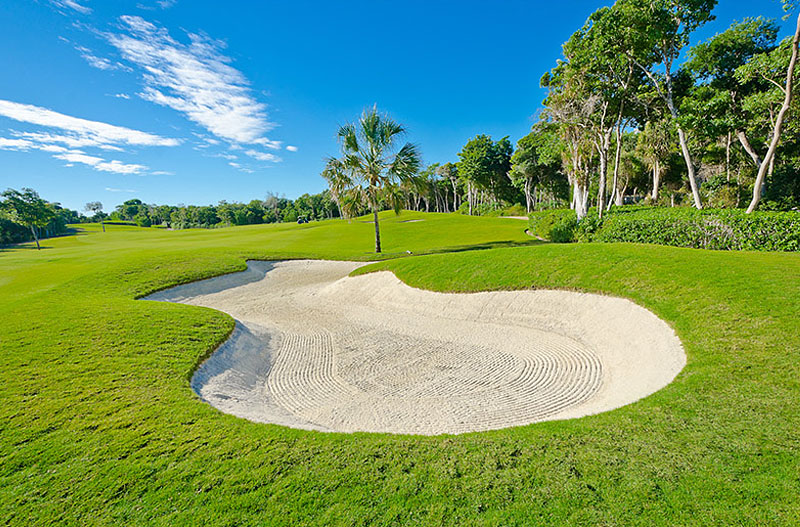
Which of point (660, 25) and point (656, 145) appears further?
point (656, 145)

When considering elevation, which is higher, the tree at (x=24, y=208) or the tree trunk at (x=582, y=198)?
the tree at (x=24, y=208)

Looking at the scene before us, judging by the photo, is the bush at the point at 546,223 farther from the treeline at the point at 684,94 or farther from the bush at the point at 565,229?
the treeline at the point at 684,94

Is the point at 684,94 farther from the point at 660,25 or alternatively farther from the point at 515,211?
the point at 515,211

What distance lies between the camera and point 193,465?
377cm

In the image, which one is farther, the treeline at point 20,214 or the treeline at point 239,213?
the treeline at point 239,213

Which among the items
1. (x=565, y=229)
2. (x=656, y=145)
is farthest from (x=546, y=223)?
(x=656, y=145)

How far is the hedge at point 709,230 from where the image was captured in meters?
11.7

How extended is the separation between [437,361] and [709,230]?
13.8m

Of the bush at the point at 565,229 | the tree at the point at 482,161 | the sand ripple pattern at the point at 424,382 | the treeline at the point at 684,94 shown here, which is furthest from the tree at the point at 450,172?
the sand ripple pattern at the point at 424,382

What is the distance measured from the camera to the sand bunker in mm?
5934

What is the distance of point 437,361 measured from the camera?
841 centimetres

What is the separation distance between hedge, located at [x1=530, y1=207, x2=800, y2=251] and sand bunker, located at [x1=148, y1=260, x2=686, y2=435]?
7.95m

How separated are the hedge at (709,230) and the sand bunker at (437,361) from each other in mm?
7953

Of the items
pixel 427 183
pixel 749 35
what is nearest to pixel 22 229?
pixel 427 183
